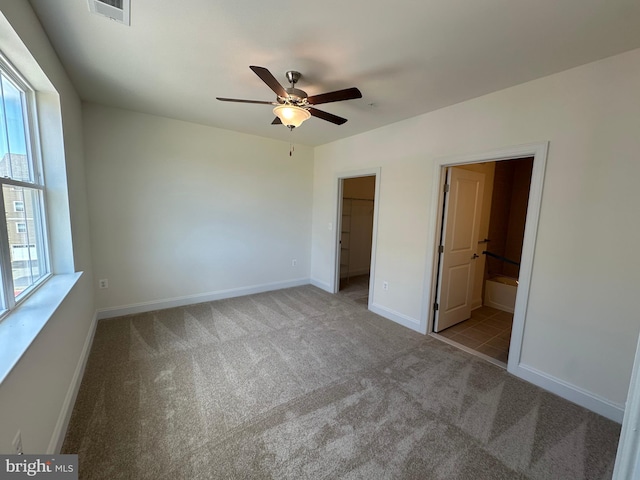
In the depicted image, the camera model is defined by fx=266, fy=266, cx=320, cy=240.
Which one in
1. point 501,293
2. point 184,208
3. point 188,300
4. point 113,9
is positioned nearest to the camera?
point 113,9

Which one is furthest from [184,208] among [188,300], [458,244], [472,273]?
[472,273]

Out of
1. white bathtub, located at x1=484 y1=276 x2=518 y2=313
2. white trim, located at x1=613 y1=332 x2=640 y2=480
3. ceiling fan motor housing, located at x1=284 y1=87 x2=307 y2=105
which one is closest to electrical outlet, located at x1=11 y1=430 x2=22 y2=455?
white trim, located at x1=613 y1=332 x2=640 y2=480

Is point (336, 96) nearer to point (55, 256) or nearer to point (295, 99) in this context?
point (295, 99)

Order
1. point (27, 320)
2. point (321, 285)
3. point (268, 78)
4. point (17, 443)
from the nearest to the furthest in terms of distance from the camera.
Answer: point (17, 443), point (27, 320), point (268, 78), point (321, 285)

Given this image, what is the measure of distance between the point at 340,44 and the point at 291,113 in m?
0.58

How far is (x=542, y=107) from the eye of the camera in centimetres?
223

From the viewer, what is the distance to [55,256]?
2256mm

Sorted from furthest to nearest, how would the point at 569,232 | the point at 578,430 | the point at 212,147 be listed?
1. the point at 212,147
2. the point at 569,232
3. the point at 578,430

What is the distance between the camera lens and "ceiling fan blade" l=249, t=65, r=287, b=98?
65.5 inches

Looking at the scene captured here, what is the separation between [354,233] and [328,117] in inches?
149

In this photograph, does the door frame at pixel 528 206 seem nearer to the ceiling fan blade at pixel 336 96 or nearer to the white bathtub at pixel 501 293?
the ceiling fan blade at pixel 336 96

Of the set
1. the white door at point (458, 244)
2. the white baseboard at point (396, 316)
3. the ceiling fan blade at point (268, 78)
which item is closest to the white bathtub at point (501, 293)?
the white door at point (458, 244)

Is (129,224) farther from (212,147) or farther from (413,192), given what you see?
(413,192)

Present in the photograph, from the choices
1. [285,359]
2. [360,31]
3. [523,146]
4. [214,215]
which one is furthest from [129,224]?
[523,146]
